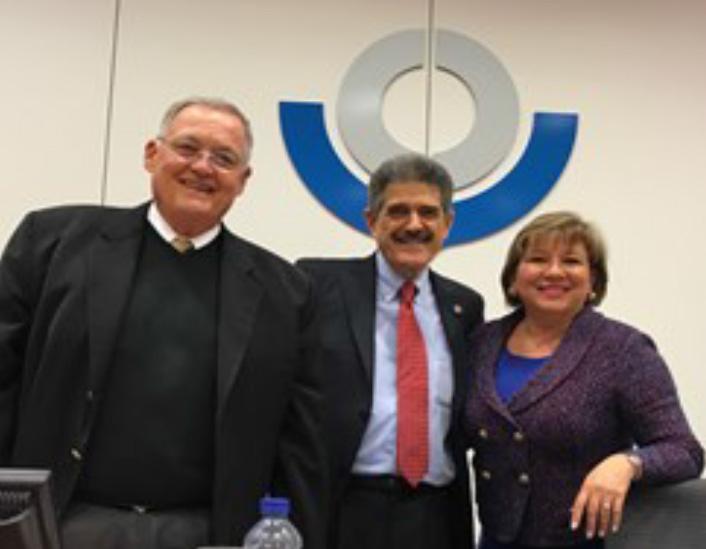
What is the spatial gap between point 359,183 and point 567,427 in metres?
1.62

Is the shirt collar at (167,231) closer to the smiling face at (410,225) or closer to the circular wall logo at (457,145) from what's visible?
the smiling face at (410,225)

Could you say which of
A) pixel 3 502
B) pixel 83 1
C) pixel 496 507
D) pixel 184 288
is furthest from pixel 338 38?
pixel 3 502

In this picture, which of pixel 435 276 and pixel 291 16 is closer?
pixel 435 276

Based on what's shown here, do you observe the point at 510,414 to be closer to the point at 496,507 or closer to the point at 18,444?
the point at 496,507

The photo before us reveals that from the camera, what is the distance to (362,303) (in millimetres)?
2160

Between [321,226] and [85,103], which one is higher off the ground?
[85,103]

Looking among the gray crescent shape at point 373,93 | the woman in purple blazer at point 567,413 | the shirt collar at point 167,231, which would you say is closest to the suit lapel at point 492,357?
the woman in purple blazer at point 567,413

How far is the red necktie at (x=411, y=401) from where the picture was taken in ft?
6.61

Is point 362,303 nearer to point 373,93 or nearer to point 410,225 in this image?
point 410,225

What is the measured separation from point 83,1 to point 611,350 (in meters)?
2.47

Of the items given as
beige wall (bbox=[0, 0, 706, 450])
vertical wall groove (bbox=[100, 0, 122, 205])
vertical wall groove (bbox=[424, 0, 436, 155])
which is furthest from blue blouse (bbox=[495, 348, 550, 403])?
vertical wall groove (bbox=[100, 0, 122, 205])

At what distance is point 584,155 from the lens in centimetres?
337

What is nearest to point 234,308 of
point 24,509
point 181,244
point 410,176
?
point 181,244

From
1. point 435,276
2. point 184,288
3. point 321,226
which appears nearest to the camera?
point 184,288
